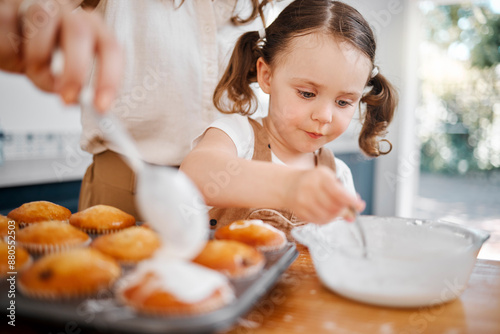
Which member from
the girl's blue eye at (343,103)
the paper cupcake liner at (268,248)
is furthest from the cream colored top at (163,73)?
the paper cupcake liner at (268,248)

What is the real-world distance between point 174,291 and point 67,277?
0.15m

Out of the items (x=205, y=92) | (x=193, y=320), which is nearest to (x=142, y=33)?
(x=205, y=92)

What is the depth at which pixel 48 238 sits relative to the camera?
0.70m

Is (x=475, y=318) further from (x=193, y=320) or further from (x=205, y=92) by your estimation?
(x=205, y=92)

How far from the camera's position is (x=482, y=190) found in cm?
621

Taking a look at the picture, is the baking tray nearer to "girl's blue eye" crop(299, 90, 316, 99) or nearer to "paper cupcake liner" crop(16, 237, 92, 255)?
"paper cupcake liner" crop(16, 237, 92, 255)

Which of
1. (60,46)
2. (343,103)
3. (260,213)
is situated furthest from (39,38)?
(343,103)

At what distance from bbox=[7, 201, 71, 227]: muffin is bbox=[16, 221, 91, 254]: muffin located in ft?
0.48

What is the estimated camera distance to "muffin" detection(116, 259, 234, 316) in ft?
1.53

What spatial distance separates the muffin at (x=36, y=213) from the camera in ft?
2.80

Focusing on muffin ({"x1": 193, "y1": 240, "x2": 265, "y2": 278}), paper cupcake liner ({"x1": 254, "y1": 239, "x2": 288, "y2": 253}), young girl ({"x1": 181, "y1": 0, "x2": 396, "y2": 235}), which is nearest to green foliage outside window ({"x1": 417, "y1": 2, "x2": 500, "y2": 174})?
young girl ({"x1": 181, "y1": 0, "x2": 396, "y2": 235})

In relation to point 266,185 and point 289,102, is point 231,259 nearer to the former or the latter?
point 266,185

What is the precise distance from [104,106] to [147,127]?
83 cm

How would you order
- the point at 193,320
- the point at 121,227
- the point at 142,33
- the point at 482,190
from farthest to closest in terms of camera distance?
1. the point at 482,190
2. the point at 142,33
3. the point at 121,227
4. the point at 193,320
